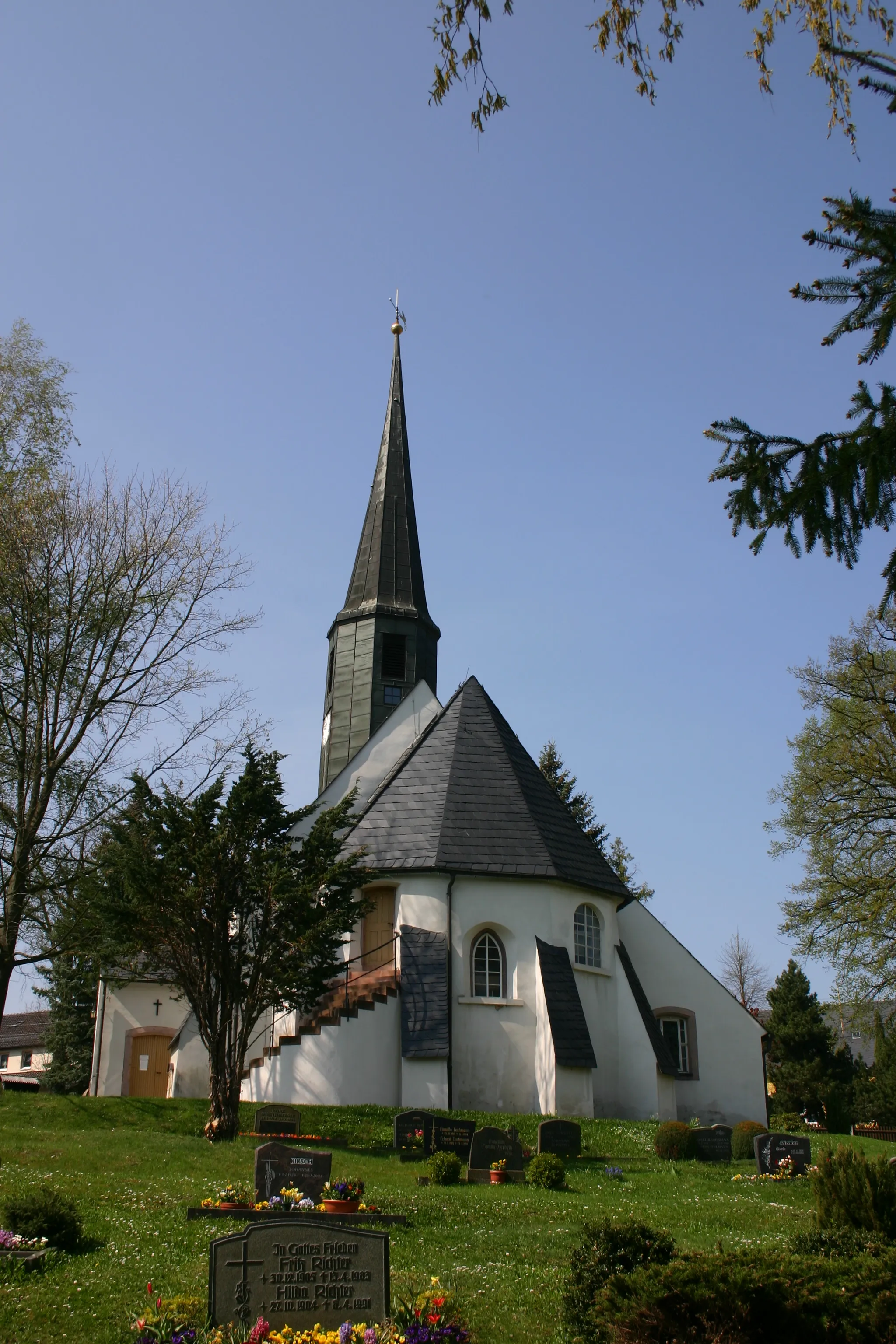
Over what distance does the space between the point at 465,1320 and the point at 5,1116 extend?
12.5 meters

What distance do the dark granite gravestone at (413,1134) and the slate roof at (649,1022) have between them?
805cm

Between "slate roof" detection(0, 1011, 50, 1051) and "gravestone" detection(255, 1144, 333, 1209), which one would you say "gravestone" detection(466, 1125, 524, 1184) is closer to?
"gravestone" detection(255, 1144, 333, 1209)

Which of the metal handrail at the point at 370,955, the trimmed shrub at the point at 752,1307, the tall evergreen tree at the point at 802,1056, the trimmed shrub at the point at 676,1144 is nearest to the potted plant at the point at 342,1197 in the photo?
the trimmed shrub at the point at 752,1307

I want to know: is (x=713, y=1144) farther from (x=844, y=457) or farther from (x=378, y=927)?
(x=844, y=457)

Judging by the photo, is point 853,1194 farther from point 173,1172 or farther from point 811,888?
point 811,888

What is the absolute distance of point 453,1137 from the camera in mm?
15820

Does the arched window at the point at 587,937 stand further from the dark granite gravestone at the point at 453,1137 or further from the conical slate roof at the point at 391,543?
the conical slate roof at the point at 391,543

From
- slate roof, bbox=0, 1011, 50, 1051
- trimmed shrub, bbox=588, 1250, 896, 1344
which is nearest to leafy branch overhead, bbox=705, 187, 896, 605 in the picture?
trimmed shrub, bbox=588, 1250, 896, 1344

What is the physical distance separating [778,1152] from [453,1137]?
4478 millimetres

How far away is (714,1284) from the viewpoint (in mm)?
6785

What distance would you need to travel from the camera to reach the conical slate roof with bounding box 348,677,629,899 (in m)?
23.6

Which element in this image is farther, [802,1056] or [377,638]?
[802,1056]

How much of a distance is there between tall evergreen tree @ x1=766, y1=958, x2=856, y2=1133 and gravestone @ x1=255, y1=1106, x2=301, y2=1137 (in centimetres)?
2228

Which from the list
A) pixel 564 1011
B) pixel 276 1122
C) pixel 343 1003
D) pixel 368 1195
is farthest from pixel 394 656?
pixel 368 1195
